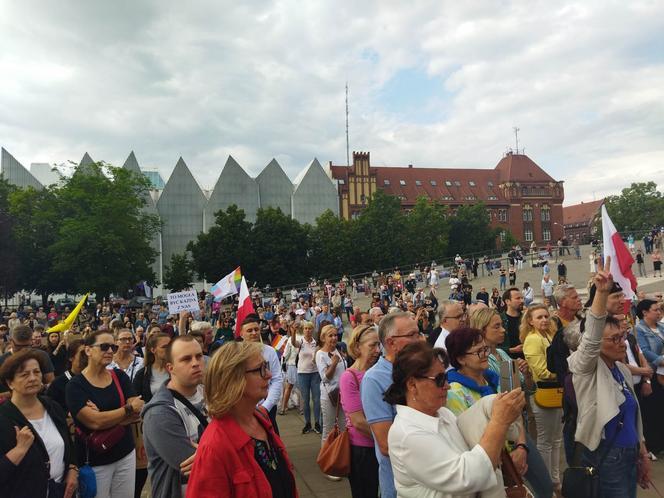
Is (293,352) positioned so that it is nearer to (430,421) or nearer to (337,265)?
(430,421)

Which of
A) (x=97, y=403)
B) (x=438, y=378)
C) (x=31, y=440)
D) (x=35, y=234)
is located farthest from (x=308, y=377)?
(x=35, y=234)

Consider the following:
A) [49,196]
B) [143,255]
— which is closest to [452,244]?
[143,255]

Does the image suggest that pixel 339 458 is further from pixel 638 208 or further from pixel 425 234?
pixel 638 208

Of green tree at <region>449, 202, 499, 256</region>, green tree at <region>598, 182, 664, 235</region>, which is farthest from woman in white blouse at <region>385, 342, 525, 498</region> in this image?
green tree at <region>598, 182, 664, 235</region>

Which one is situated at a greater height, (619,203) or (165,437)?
(619,203)

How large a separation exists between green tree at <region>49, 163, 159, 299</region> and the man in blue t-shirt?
3982cm

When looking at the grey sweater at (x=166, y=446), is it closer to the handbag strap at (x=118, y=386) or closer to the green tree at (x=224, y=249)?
the handbag strap at (x=118, y=386)

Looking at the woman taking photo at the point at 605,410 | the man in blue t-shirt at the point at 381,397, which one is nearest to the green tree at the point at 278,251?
the man in blue t-shirt at the point at 381,397

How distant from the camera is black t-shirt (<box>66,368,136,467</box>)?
12.7 ft

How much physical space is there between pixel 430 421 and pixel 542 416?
3.17 m

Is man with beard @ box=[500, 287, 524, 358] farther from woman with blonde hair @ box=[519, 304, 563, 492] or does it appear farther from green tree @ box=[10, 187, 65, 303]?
green tree @ box=[10, 187, 65, 303]

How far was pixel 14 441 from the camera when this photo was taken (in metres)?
3.20

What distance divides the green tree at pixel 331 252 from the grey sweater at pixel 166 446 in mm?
49674

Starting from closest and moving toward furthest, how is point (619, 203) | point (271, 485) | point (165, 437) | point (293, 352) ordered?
point (271, 485)
point (165, 437)
point (293, 352)
point (619, 203)
